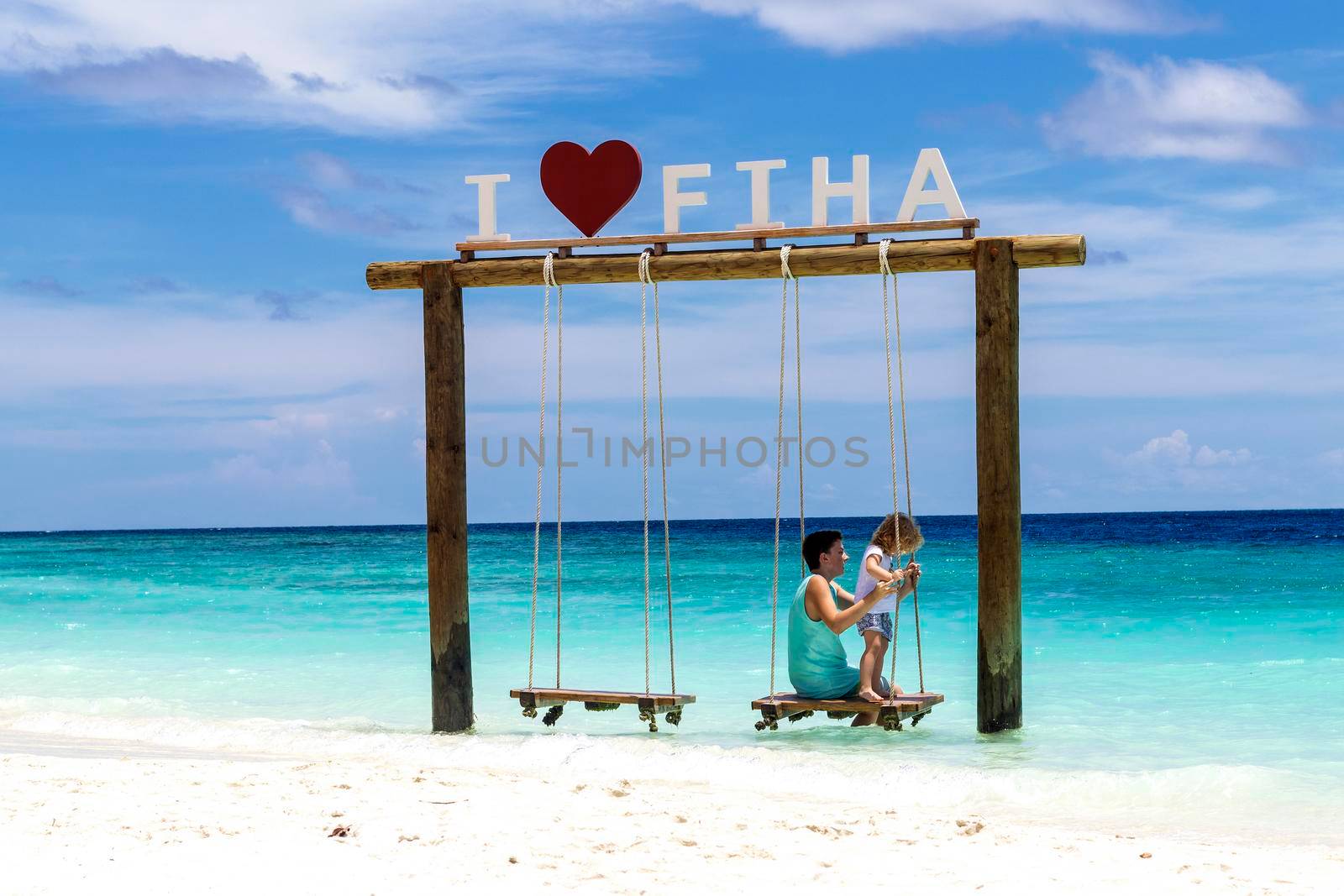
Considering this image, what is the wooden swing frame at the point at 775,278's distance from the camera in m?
7.17

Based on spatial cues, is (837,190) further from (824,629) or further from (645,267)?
(824,629)

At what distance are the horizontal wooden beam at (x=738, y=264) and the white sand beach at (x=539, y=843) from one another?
2.80 meters

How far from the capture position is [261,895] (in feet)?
14.8

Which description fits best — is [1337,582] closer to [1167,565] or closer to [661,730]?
[1167,565]

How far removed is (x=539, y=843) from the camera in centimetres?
514

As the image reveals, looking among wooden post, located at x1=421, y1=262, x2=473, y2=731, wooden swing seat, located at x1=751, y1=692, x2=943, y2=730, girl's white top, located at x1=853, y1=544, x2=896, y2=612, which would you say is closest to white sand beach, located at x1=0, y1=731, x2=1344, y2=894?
wooden swing seat, located at x1=751, y1=692, x2=943, y2=730

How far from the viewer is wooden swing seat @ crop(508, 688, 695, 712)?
714 centimetres

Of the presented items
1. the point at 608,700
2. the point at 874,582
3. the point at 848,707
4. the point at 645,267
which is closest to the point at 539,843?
the point at 608,700

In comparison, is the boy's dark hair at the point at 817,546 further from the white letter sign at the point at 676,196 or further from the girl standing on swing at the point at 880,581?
the white letter sign at the point at 676,196

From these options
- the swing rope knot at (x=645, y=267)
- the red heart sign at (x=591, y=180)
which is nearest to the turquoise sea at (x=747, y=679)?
the swing rope knot at (x=645, y=267)

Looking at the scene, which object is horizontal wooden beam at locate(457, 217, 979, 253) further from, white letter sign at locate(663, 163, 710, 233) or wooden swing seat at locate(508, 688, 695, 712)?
wooden swing seat at locate(508, 688, 695, 712)

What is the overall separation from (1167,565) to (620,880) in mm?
29435

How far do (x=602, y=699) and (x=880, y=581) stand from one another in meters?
1.62

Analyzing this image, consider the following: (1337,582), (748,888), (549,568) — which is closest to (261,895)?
(748,888)
